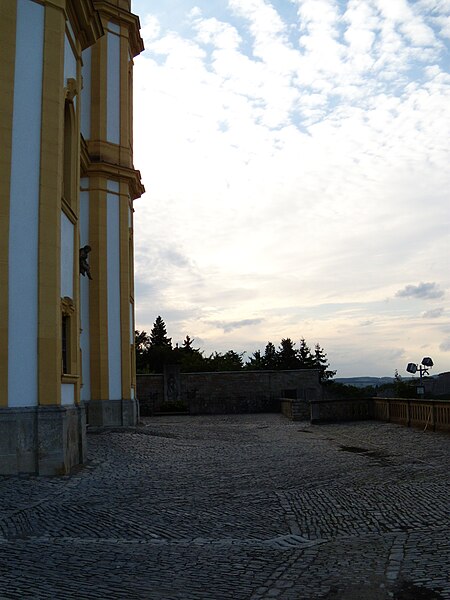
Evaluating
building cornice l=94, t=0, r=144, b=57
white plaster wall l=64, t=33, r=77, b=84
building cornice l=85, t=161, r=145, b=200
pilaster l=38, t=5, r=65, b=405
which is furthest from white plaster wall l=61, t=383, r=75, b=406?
building cornice l=94, t=0, r=144, b=57

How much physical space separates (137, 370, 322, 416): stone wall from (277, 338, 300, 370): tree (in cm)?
5562

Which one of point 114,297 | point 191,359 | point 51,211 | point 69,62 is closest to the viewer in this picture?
point 51,211

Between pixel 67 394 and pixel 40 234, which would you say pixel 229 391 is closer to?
pixel 67 394

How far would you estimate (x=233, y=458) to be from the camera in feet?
49.6

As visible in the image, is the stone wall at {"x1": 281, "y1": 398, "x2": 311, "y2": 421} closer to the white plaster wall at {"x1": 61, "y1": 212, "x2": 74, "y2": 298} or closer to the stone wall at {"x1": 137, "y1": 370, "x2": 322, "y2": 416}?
the stone wall at {"x1": 137, "y1": 370, "x2": 322, "y2": 416}

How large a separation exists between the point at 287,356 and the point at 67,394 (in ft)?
289

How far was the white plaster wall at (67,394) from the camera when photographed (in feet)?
43.9

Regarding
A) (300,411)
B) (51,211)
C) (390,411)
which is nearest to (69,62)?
(51,211)

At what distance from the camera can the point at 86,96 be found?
24.8 meters

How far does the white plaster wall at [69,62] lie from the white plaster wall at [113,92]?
957cm

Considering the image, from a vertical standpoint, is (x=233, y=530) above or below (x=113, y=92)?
below

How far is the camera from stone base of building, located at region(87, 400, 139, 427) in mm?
23516

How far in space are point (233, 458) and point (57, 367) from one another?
445cm

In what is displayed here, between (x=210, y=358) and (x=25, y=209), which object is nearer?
(x=25, y=209)
